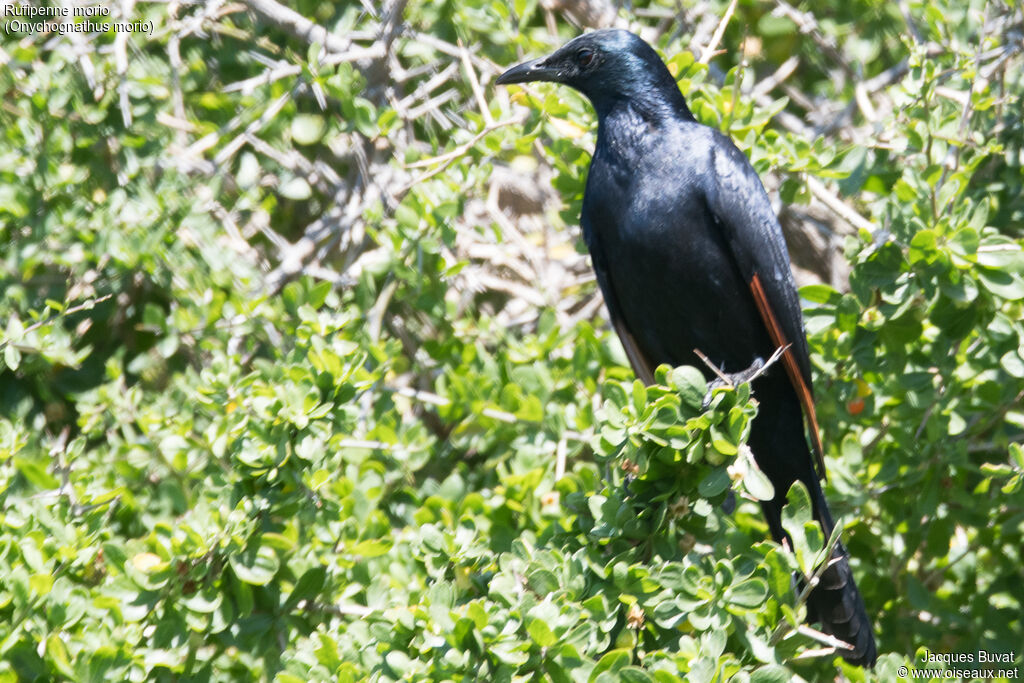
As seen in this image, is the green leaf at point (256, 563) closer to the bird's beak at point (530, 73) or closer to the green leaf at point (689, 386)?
the green leaf at point (689, 386)

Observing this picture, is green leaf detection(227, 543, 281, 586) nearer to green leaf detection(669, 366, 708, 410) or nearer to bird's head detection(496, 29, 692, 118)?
green leaf detection(669, 366, 708, 410)

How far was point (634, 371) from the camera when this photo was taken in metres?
3.33

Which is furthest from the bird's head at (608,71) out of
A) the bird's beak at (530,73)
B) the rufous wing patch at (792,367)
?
the rufous wing patch at (792,367)

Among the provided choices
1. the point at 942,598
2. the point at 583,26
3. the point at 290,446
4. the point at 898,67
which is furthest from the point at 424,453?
the point at 898,67

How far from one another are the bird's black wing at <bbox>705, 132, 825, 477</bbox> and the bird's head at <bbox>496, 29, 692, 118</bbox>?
0.95ft

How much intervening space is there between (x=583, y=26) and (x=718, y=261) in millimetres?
1521

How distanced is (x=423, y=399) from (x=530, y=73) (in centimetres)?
114

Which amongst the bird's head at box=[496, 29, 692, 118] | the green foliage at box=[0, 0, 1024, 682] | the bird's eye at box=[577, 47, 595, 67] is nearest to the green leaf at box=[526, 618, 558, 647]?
the green foliage at box=[0, 0, 1024, 682]

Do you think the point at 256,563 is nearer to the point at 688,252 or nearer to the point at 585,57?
the point at 688,252

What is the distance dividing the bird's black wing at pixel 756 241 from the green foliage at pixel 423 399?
0.08 metres

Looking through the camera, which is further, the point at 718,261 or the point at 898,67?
the point at 898,67

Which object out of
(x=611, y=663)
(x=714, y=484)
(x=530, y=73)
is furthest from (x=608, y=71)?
(x=611, y=663)

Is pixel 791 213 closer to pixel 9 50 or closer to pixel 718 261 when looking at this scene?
pixel 718 261

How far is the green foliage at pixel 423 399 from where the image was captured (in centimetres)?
233
